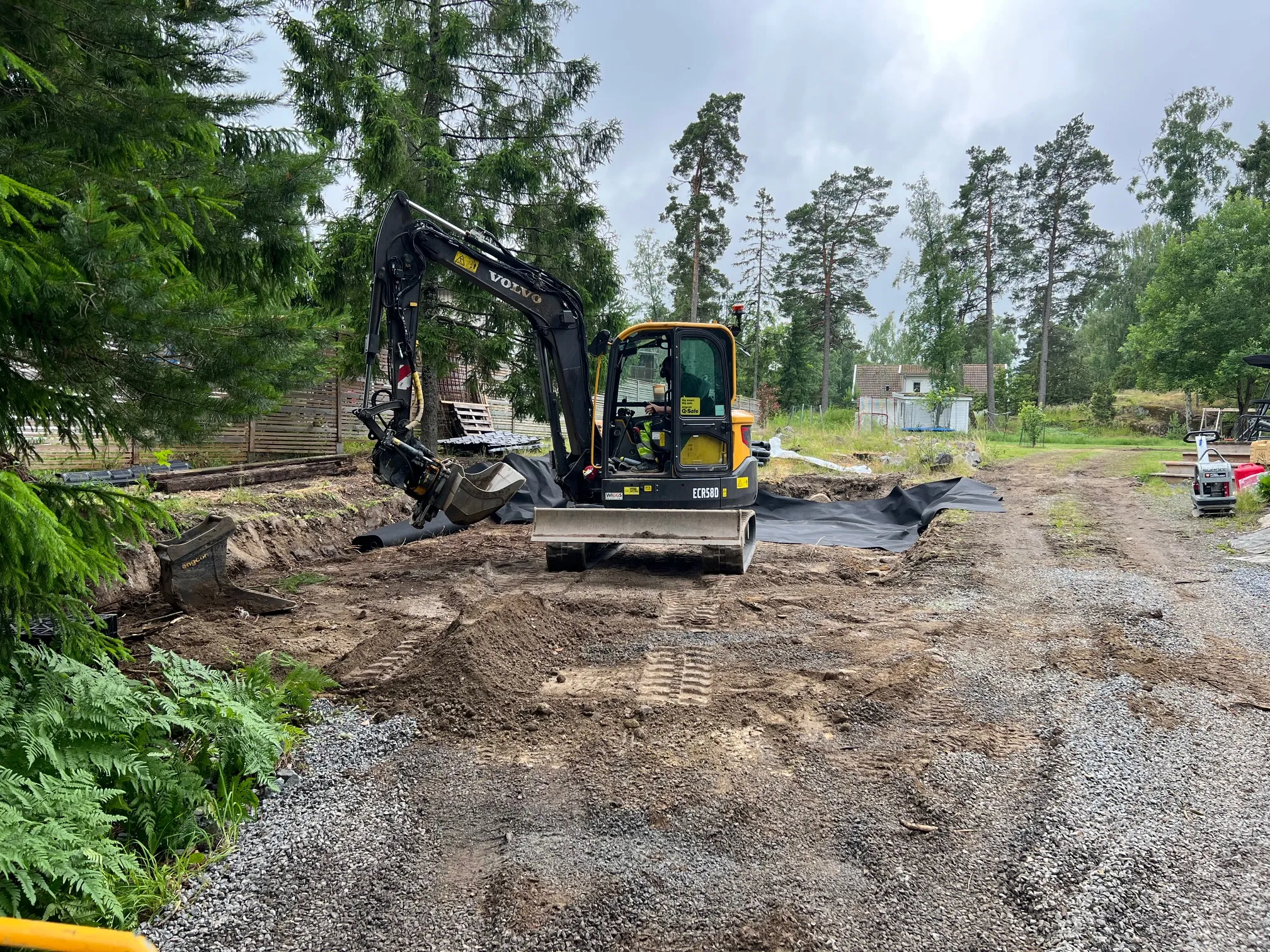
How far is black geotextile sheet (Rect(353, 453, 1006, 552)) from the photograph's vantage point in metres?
10.9

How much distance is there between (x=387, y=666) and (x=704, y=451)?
14.4 feet

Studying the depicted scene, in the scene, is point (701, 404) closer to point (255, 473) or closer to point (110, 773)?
point (255, 473)

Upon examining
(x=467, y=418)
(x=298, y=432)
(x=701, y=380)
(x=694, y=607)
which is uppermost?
(x=701, y=380)

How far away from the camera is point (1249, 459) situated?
1431cm

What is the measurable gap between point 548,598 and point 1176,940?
5.38m

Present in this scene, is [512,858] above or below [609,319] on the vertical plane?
below

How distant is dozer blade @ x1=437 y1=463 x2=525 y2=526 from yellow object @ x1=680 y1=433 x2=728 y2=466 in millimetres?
1850

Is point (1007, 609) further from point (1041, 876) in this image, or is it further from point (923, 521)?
point (923, 521)

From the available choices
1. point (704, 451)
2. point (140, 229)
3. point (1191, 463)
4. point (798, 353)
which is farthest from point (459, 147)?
point (798, 353)

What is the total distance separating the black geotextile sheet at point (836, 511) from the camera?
10.9m

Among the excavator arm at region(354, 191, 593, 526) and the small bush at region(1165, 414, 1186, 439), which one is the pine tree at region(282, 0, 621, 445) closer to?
the excavator arm at region(354, 191, 593, 526)

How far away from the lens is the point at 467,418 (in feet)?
56.4

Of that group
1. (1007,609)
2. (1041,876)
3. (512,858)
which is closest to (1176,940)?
(1041,876)

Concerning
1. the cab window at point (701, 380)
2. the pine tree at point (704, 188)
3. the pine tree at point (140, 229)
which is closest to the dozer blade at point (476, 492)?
the cab window at point (701, 380)
